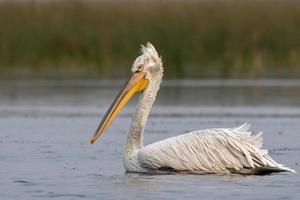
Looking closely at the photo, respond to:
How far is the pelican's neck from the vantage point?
10.7 m

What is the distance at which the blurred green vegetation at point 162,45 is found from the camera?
23281 mm

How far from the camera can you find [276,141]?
12.8 metres

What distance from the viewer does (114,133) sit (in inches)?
551

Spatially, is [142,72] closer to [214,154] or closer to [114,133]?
[214,154]

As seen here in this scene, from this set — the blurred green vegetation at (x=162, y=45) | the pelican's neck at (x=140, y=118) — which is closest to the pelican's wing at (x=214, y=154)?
the pelican's neck at (x=140, y=118)

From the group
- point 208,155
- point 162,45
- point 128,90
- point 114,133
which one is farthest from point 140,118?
point 162,45

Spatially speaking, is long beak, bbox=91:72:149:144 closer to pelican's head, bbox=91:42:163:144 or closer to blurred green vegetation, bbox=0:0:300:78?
pelican's head, bbox=91:42:163:144

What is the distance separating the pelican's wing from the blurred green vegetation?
39.9ft

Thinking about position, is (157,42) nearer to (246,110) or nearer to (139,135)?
(246,110)

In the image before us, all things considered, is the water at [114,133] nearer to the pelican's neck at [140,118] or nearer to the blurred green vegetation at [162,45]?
the pelican's neck at [140,118]

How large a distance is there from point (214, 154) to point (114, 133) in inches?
154

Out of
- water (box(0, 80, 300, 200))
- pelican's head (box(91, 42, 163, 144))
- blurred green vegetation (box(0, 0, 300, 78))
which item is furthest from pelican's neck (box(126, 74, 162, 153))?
blurred green vegetation (box(0, 0, 300, 78))

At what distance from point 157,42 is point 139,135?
13225 millimetres

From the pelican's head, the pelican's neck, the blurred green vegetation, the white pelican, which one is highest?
the blurred green vegetation
